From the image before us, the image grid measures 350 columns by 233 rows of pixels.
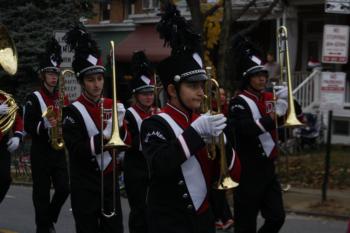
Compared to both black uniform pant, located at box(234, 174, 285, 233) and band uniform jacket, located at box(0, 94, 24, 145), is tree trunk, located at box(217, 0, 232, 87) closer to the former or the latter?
band uniform jacket, located at box(0, 94, 24, 145)

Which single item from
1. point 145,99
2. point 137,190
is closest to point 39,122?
point 145,99

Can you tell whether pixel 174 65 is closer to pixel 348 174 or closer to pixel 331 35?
pixel 331 35

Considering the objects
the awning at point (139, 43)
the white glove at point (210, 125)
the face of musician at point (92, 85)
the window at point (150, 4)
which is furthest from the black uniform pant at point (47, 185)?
the window at point (150, 4)

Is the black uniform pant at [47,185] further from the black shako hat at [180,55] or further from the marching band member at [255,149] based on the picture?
the black shako hat at [180,55]

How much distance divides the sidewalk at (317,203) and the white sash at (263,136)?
3.81 metres

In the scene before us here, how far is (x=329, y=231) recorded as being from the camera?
9.88m

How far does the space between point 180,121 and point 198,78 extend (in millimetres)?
326

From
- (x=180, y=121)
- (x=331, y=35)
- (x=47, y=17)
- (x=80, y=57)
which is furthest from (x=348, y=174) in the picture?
(x=47, y=17)

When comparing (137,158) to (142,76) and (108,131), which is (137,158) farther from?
(108,131)

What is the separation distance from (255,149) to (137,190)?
132cm

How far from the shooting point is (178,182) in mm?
4953

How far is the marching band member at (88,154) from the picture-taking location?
646 cm

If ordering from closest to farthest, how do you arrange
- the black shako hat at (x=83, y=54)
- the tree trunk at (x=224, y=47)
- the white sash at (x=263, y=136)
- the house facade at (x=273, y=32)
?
the black shako hat at (x=83, y=54) → the white sash at (x=263, y=136) → the tree trunk at (x=224, y=47) → the house facade at (x=273, y=32)

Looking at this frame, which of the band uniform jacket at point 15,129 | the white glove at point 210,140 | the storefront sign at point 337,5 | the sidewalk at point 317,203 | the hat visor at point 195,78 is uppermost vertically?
the storefront sign at point 337,5
